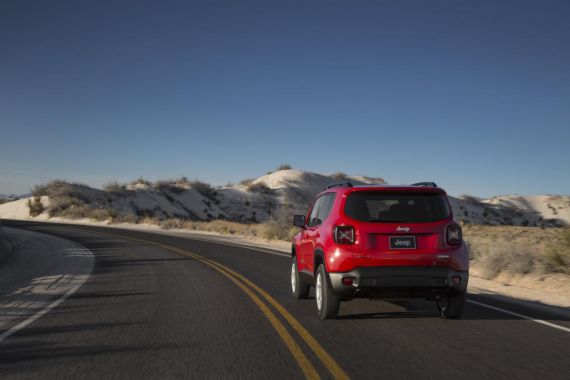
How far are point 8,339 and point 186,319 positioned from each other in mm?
2327

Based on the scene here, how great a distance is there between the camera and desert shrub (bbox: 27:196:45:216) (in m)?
60.3

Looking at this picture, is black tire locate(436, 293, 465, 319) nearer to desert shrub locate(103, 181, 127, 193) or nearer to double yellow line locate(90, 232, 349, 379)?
double yellow line locate(90, 232, 349, 379)

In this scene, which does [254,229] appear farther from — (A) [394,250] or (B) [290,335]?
(B) [290,335]

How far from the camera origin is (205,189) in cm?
8162

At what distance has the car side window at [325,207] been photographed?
8266mm

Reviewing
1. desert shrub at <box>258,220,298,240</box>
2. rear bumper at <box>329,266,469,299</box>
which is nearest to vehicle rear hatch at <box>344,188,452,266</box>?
rear bumper at <box>329,266,469,299</box>

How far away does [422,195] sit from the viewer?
25.0 ft

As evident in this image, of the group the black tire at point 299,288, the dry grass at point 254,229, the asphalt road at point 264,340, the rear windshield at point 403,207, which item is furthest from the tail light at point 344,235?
the dry grass at point 254,229

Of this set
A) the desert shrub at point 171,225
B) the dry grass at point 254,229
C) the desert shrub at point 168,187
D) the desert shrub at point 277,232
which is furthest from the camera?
the desert shrub at point 168,187

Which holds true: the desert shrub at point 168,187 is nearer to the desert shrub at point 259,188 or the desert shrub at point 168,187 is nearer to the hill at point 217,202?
the hill at point 217,202

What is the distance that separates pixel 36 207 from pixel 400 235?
61782mm

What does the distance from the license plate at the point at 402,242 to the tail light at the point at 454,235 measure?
54cm

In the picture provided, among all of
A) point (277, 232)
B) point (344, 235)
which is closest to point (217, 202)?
point (277, 232)

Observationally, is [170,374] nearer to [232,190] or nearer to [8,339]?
[8,339]
